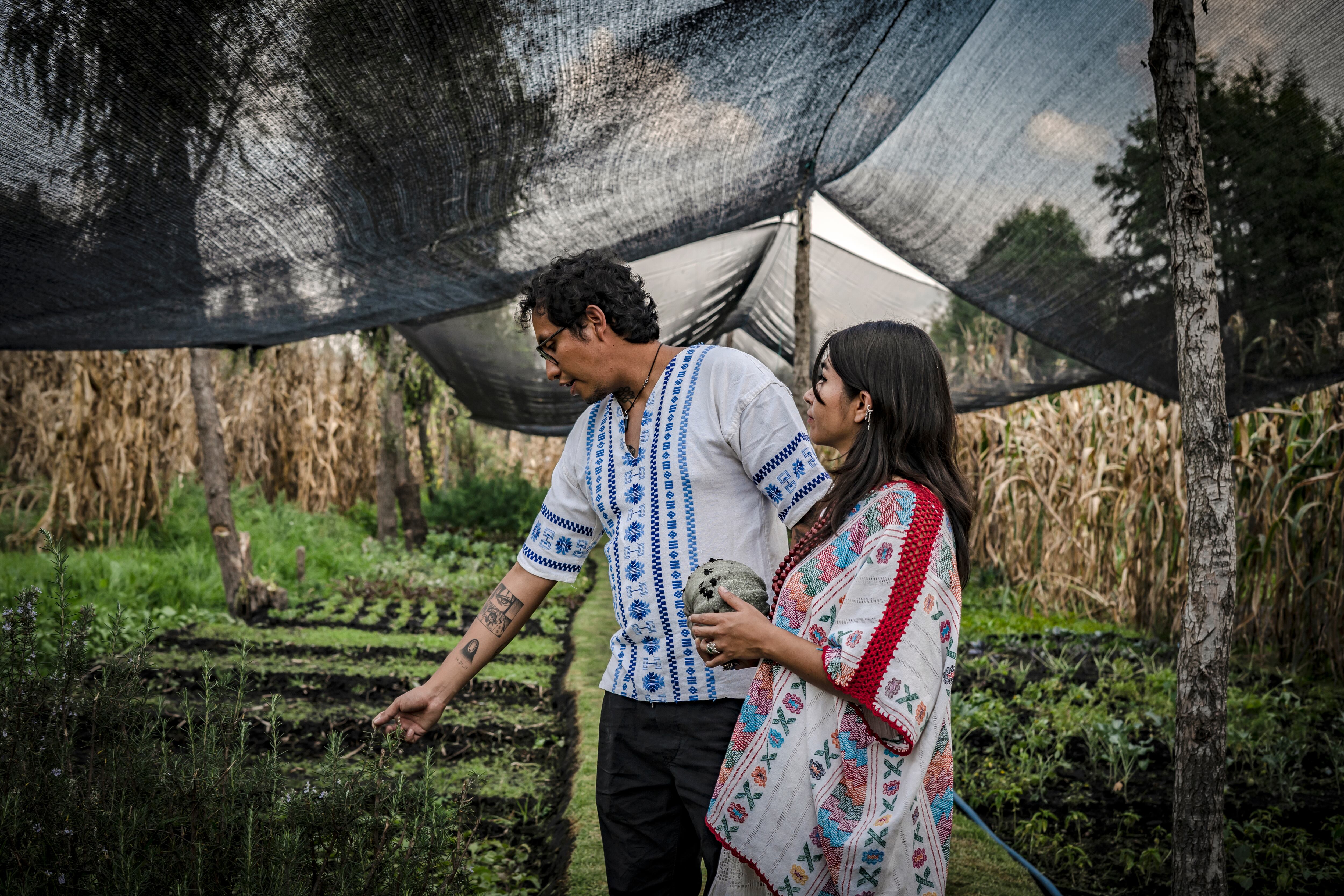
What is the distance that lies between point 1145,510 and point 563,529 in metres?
4.87

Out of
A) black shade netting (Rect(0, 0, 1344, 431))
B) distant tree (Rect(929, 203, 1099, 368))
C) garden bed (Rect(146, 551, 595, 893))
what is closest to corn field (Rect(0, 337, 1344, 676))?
black shade netting (Rect(0, 0, 1344, 431))

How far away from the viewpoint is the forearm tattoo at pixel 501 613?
193 cm

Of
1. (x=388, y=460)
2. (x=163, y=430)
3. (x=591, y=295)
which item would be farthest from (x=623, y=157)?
(x=388, y=460)

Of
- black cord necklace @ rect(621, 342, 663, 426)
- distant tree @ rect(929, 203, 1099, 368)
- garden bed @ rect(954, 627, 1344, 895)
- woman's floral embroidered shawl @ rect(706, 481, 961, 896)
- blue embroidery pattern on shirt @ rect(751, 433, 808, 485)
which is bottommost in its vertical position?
garden bed @ rect(954, 627, 1344, 895)

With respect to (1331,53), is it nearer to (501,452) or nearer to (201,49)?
(201,49)

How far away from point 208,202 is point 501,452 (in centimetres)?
1829

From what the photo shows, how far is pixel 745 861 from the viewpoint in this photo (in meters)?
1.44

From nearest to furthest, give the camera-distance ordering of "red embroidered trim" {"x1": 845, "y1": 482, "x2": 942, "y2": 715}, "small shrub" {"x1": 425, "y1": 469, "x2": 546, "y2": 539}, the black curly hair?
"red embroidered trim" {"x1": 845, "y1": 482, "x2": 942, "y2": 715}
the black curly hair
"small shrub" {"x1": 425, "y1": 469, "x2": 546, "y2": 539}

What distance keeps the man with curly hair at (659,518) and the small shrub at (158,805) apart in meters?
0.23

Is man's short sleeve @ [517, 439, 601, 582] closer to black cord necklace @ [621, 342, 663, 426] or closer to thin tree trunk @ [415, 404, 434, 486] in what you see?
black cord necklace @ [621, 342, 663, 426]

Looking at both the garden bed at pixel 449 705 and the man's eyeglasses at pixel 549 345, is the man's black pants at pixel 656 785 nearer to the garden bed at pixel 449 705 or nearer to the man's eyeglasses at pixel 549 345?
the garden bed at pixel 449 705

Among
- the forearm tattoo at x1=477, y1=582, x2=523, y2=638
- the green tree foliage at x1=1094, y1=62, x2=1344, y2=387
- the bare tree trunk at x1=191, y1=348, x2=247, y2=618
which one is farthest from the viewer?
the bare tree trunk at x1=191, y1=348, x2=247, y2=618

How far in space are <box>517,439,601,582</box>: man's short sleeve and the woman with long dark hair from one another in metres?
0.56

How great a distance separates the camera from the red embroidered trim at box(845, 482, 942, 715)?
4.28ft
